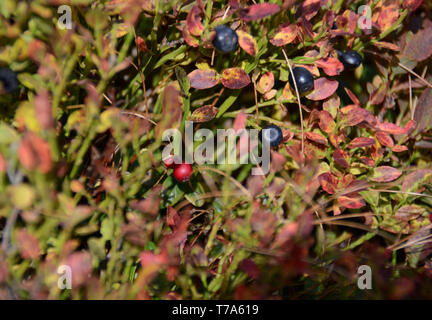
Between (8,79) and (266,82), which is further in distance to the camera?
(266,82)

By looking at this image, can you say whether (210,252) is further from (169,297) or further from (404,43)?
(404,43)

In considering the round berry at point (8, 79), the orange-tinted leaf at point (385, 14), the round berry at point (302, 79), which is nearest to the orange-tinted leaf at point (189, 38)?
the round berry at point (302, 79)

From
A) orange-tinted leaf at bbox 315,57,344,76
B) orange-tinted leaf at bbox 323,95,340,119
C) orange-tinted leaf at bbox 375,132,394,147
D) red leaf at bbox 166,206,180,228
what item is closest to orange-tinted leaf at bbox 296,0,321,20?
orange-tinted leaf at bbox 315,57,344,76

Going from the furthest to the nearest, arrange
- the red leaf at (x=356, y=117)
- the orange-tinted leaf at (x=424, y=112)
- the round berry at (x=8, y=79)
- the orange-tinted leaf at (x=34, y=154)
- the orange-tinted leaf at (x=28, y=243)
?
the orange-tinted leaf at (x=424, y=112)
the red leaf at (x=356, y=117)
the round berry at (x=8, y=79)
the orange-tinted leaf at (x=28, y=243)
the orange-tinted leaf at (x=34, y=154)

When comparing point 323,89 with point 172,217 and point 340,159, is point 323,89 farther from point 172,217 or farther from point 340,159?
point 172,217

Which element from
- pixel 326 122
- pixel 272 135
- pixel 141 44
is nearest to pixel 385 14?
pixel 326 122

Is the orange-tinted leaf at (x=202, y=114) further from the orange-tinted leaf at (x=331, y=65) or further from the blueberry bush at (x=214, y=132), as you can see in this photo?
the orange-tinted leaf at (x=331, y=65)

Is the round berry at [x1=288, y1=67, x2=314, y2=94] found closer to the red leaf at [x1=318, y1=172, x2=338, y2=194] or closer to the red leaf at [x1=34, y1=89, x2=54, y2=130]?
the red leaf at [x1=318, y1=172, x2=338, y2=194]
